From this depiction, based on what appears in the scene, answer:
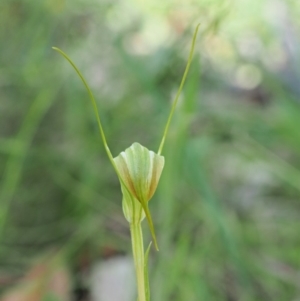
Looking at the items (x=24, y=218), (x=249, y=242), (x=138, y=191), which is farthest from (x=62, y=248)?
(x=138, y=191)

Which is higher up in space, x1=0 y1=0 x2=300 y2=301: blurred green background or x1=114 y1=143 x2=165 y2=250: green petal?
x1=0 y1=0 x2=300 y2=301: blurred green background

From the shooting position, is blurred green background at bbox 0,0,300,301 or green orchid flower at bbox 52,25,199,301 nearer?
green orchid flower at bbox 52,25,199,301

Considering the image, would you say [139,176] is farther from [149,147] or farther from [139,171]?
[149,147]

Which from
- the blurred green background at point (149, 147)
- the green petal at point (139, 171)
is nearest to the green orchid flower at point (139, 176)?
the green petal at point (139, 171)

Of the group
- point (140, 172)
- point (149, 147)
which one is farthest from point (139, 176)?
point (149, 147)

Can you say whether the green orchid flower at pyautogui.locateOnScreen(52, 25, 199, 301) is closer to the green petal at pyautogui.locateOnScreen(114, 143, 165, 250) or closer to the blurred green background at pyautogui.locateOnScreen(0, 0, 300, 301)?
the green petal at pyautogui.locateOnScreen(114, 143, 165, 250)

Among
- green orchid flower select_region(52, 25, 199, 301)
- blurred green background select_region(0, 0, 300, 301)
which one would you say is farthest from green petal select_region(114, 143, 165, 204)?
blurred green background select_region(0, 0, 300, 301)

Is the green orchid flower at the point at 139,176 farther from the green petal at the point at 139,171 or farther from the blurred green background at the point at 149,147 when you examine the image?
the blurred green background at the point at 149,147

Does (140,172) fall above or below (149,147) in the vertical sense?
below
